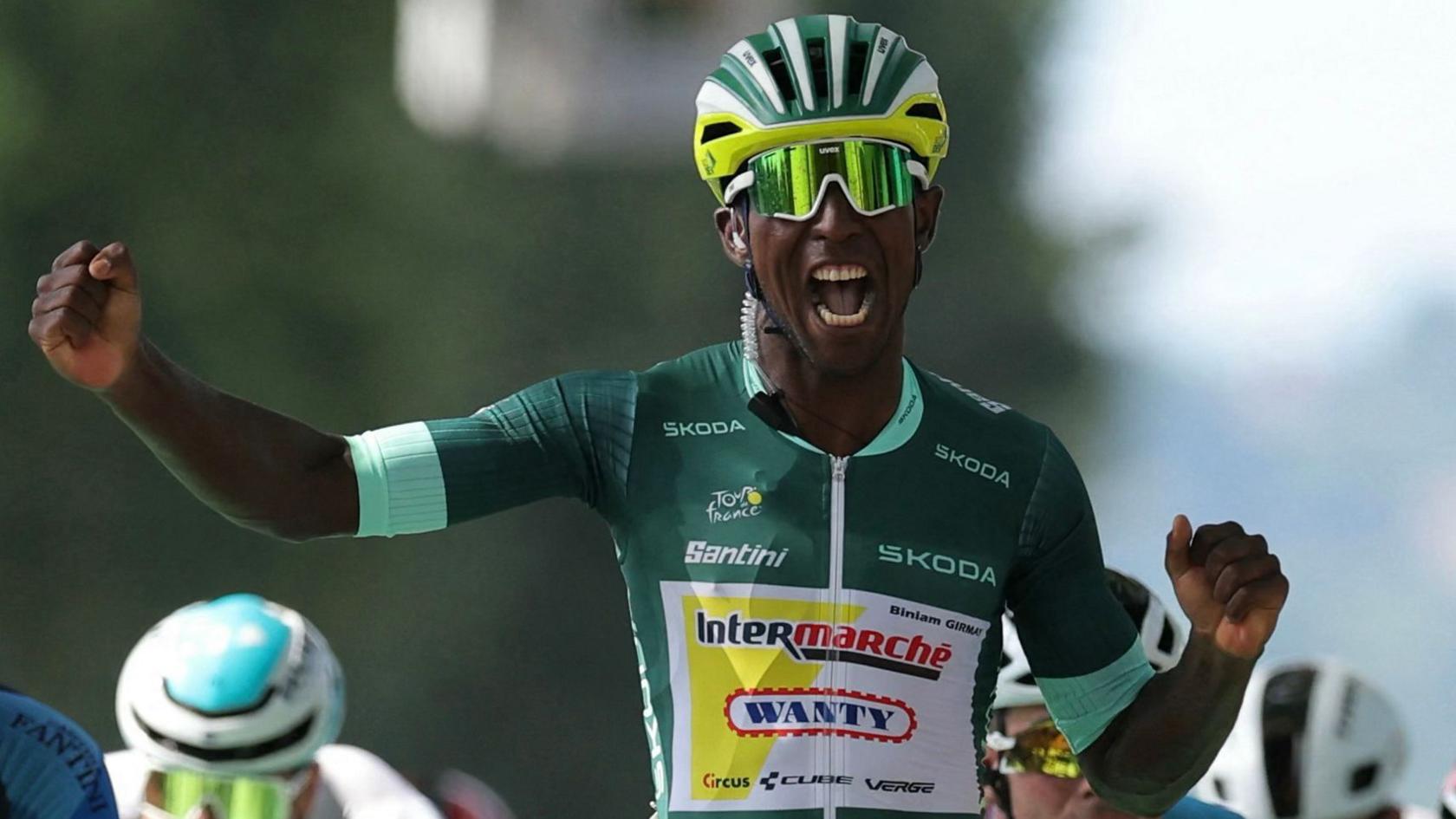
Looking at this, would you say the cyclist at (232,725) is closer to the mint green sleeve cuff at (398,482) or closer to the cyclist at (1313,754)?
the cyclist at (1313,754)

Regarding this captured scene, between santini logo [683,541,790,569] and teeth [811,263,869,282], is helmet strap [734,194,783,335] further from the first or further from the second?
santini logo [683,541,790,569]

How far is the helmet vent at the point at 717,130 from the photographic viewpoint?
161 inches

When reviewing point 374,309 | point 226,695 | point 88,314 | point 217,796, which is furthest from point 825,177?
point 374,309

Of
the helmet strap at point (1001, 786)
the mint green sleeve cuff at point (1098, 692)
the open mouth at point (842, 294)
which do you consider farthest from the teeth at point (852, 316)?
the helmet strap at point (1001, 786)

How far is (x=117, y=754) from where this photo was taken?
7.12 m

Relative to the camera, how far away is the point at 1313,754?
20.2 ft

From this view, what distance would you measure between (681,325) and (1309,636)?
4.96 meters

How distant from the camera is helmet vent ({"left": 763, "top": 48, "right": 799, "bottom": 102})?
4035mm

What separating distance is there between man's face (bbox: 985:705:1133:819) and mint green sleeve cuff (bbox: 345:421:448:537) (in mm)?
2325

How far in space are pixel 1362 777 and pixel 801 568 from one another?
275 centimetres

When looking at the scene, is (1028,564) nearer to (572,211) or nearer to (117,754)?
(117,754)

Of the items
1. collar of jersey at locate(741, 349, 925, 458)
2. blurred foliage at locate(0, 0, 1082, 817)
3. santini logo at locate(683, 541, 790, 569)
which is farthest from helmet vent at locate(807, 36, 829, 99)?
blurred foliage at locate(0, 0, 1082, 817)

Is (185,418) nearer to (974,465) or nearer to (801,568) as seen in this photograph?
(801,568)

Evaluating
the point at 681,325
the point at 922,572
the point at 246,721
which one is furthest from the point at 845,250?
the point at 681,325
